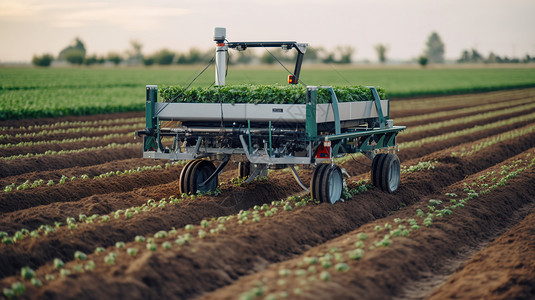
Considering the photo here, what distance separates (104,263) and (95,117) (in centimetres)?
2278

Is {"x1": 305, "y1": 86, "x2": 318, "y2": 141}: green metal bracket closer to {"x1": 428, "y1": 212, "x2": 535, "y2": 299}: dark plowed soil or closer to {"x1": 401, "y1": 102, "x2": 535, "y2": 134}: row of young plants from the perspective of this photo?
{"x1": 428, "y1": 212, "x2": 535, "y2": 299}: dark plowed soil

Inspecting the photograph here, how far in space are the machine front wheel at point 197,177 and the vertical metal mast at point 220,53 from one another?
5.24 feet

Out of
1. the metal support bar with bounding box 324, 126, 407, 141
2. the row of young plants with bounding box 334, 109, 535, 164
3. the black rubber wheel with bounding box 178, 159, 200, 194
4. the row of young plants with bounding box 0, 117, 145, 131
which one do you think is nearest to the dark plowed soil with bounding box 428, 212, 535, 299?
the metal support bar with bounding box 324, 126, 407, 141

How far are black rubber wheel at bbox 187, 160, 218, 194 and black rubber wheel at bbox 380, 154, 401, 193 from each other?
3.23 m

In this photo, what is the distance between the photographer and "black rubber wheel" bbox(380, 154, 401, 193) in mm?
12688

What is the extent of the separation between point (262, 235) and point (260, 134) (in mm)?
2286

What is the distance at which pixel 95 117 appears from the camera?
2942cm

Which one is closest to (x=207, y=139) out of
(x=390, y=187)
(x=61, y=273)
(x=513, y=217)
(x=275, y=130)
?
(x=275, y=130)

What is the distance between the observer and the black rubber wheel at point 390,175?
1269 cm

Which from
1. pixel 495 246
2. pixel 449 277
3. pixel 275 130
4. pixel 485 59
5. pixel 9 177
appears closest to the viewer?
pixel 449 277

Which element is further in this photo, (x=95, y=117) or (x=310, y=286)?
(x=95, y=117)

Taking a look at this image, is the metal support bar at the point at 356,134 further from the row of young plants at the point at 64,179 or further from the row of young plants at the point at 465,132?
the row of young plants at the point at 465,132

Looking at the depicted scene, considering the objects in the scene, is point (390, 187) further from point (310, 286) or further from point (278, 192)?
point (310, 286)

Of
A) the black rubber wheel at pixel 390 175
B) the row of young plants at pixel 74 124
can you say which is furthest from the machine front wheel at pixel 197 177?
the row of young plants at pixel 74 124
